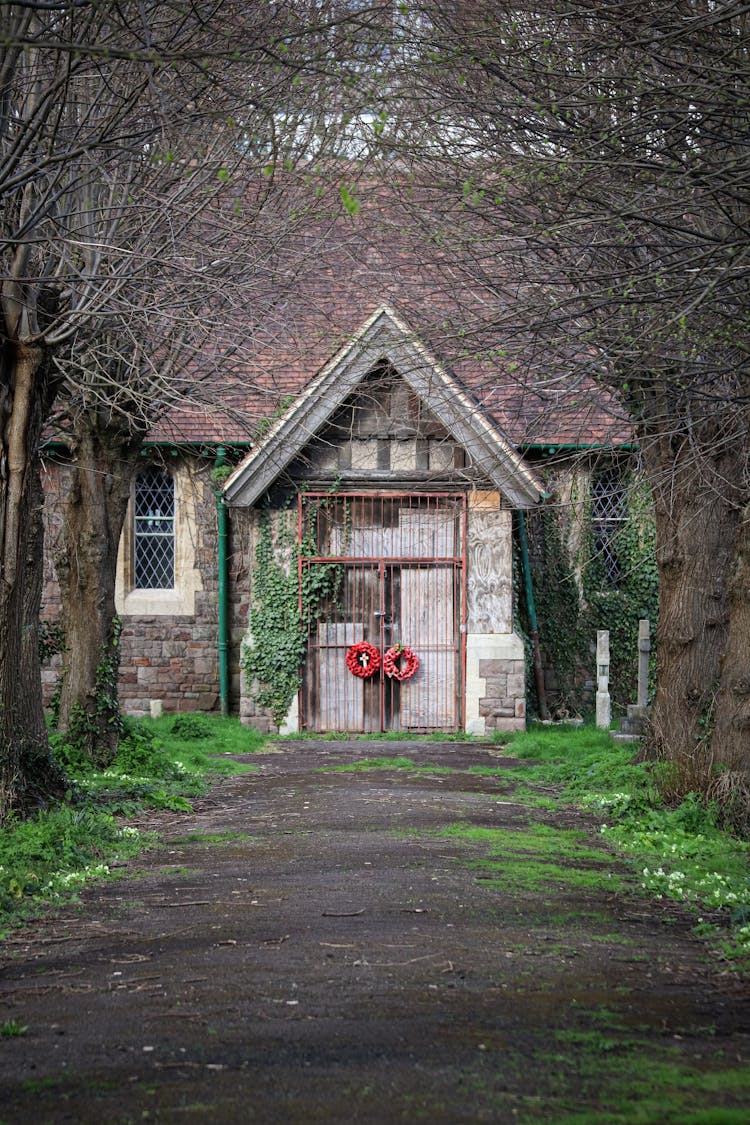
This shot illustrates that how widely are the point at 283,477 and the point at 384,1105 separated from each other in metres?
→ 14.4

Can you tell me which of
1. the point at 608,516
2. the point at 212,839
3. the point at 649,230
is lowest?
the point at 212,839

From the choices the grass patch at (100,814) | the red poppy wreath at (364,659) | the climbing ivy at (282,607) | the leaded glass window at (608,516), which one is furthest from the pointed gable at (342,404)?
the grass patch at (100,814)

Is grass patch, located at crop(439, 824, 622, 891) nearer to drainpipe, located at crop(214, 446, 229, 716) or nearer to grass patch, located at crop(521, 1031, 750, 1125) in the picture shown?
grass patch, located at crop(521, 1031, 750, 1125)

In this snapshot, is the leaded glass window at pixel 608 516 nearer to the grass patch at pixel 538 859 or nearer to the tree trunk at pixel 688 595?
the tree trunk at pixel 688 595

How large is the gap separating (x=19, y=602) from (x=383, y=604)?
8.89m

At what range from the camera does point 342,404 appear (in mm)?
17672

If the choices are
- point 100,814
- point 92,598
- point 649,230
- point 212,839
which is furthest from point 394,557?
point 649,230

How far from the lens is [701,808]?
397 inches

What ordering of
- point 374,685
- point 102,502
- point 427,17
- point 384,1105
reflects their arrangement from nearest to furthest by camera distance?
point 384,1105 < point 427,17 < point 102,502 < point 374,685

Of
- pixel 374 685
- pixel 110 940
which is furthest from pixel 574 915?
pixel 374 685

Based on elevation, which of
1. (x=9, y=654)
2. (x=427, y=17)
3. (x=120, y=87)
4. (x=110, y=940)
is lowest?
(x=110, y=940)

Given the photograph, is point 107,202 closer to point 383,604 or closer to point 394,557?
point 394,557

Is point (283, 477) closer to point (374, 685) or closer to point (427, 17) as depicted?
point (374, 685)

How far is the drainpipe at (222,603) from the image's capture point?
1975 cm
